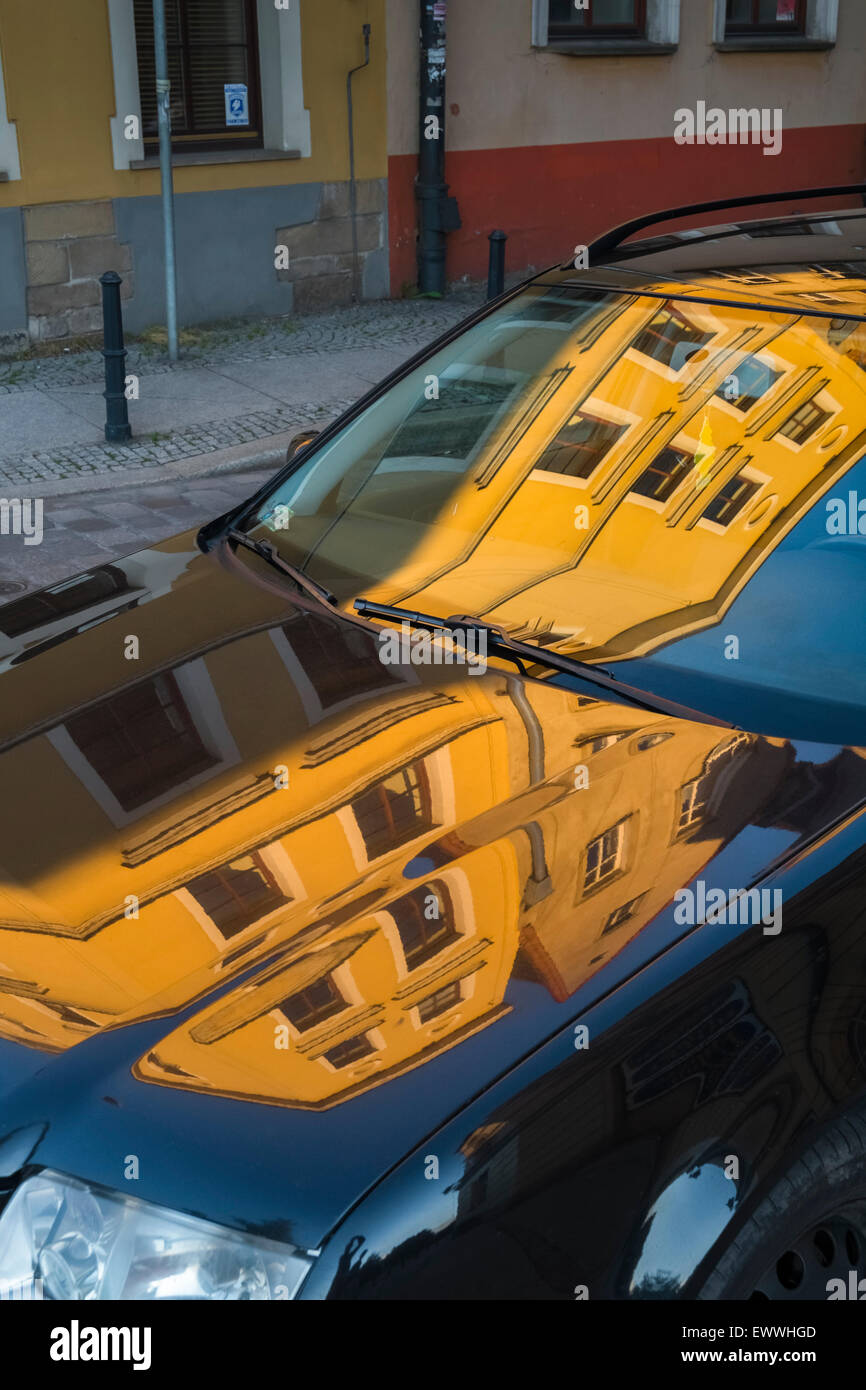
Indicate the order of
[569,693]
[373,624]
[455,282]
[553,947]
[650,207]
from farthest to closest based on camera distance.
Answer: [650,207], [455,282], [373,624], [569,693], [553,947]

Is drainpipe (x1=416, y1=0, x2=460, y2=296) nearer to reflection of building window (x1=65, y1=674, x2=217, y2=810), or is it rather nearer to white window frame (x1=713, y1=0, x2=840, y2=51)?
white window frame (x1=713, y1=0, x2=840, y2=51)

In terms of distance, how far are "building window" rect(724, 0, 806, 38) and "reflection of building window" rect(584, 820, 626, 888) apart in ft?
43.0

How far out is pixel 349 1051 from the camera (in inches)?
71.0

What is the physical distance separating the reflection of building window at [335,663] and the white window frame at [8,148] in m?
7.99

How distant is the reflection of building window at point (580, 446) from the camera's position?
3062mm

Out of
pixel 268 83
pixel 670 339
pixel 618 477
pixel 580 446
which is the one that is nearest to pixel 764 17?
pixel 268 83

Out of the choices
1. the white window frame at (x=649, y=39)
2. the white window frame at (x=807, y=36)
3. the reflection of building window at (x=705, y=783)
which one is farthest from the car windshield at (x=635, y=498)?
the white window frame at (x=807, y=36)

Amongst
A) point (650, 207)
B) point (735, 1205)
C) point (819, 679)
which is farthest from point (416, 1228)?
point (650, 207)

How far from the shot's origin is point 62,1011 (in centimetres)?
191

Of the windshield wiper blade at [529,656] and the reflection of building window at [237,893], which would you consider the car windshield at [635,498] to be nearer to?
the windshield wiper blade at [529,656]

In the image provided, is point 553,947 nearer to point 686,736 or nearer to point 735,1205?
point 735,1205
